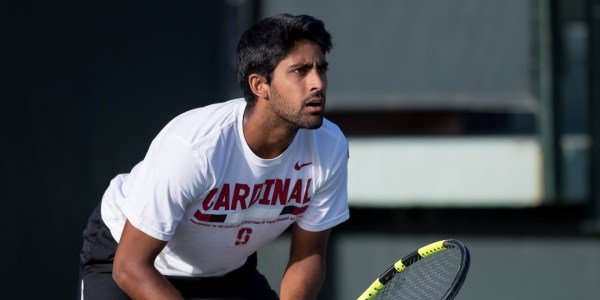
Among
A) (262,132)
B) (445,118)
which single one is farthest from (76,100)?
(262,132)

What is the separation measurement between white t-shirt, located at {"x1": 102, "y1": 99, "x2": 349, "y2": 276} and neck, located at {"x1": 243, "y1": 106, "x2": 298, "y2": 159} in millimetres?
29

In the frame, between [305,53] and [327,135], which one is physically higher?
[305,53]

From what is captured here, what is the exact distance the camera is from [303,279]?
4004 mm

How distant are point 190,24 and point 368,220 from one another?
4.71 ft

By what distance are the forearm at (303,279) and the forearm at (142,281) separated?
0.51 m

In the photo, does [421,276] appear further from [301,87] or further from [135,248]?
[135,248]

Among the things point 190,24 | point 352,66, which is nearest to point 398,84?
point 352,66

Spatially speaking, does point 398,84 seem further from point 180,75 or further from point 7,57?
point 7,57

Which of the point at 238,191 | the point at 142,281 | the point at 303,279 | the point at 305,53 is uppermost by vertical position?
the point at 305,53

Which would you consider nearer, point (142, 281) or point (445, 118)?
point (142, 281)

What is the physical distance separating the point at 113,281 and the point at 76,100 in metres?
2.77

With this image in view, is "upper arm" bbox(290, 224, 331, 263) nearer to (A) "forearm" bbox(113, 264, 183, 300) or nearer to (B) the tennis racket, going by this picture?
(B) the tennis racket

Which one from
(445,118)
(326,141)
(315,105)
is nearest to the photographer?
(315,105)

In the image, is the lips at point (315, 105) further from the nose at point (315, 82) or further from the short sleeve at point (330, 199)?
the short sleeve at point (330, 199)
